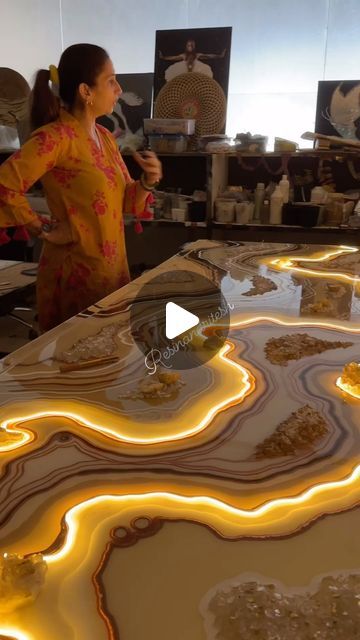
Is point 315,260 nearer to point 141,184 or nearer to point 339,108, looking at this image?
point 141,184

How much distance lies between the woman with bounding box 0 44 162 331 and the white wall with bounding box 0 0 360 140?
215cm

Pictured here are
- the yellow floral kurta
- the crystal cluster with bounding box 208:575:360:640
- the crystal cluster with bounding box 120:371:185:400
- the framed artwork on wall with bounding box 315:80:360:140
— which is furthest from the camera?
the framed artwork on wall with bounding box 315:80:360:140

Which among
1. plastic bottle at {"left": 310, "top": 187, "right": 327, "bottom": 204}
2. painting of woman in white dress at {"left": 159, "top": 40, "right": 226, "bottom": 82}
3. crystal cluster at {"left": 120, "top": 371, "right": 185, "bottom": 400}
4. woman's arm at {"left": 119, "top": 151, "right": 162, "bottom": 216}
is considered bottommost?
crystal cluster at {"left": 120, "top": 371, "right": 185, "bottom": 400}

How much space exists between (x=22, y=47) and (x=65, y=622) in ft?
14.2

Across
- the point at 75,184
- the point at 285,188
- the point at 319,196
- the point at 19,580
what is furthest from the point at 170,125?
the point at 19,580

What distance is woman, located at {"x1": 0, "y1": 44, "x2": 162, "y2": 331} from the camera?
5.36ft

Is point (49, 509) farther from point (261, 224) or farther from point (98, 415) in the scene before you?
point (261, 224)

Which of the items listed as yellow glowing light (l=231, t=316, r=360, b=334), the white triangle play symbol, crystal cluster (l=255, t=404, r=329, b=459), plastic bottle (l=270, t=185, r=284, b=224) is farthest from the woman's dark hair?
plastic bottle (l=270, t=185, r=284, b=224)

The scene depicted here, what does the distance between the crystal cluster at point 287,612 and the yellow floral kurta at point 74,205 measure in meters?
1.34

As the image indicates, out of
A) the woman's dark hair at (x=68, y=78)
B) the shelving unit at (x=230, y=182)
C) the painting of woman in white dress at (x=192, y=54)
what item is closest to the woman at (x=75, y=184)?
the woman's dark hair at (x=68, y=78)

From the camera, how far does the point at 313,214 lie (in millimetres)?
3393

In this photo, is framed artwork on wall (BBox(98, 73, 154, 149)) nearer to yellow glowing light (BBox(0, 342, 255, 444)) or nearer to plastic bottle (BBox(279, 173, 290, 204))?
plastic bottle (BBox(279, 173, 290, 204))

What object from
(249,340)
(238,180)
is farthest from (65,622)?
(238,180)

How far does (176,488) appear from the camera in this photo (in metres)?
0.72
